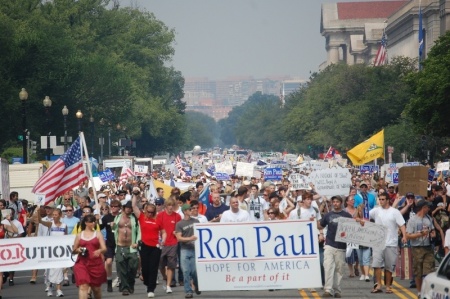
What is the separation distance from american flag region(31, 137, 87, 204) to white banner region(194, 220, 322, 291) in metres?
5.86

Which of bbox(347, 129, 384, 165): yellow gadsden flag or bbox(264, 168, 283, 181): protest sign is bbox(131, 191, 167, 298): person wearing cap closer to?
bbox(347, 129, 384, 165): yellow gadsden flag

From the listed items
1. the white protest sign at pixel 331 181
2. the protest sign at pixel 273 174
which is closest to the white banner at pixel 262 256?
the white protest sign at pixel 331 181

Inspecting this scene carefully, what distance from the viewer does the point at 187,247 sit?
21938mm

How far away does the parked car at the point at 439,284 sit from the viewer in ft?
45.4

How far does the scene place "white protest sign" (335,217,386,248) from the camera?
21469 millimetres

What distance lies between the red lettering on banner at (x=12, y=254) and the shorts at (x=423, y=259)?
6400 mm

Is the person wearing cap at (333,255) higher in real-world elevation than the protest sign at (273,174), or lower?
lower

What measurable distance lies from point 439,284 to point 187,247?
27.3 feet

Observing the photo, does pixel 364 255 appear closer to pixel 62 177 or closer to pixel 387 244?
pixel 387 244

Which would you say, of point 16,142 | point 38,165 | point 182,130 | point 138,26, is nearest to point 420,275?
point 38,165

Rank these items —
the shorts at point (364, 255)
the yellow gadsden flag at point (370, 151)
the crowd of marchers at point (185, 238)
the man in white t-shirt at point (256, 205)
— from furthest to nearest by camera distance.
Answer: the yellow gadsden flag at point (370, 151), the man in white t-shirt at point (256, 205), the shorts at point (364, 255), the crowd of marchers at point (185, 238)

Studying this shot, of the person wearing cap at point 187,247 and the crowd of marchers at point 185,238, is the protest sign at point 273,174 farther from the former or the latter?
the person wearing cap at point 187,247

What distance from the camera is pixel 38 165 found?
47.2 m

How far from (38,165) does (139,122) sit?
65.9 meters
